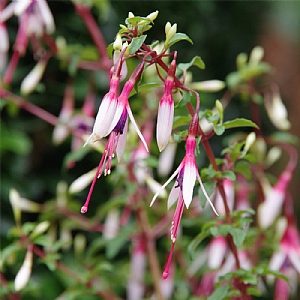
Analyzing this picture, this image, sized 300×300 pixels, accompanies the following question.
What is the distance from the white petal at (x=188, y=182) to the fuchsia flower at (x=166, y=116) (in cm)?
3

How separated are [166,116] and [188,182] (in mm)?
67

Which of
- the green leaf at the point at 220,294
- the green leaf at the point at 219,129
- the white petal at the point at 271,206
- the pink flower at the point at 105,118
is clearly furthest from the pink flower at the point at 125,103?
the white petal at the point at 271,206

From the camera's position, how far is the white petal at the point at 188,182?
0.52 meters

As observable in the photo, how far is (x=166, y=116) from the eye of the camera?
531 mm

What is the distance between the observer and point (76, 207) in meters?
1.05

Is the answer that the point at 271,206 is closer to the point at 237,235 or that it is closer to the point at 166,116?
the point at 237,235

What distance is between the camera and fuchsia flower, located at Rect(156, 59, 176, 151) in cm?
53

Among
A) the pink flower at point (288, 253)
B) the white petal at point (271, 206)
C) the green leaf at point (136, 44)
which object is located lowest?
the pink flower at point (288, 253)

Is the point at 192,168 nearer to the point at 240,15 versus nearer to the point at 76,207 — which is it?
the point at 76,207

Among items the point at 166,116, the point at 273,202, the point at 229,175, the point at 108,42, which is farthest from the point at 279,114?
the point at 108,42

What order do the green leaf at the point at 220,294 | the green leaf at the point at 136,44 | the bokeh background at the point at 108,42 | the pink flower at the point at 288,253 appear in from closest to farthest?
the green leaf at the point at 136,44 → the green leaf at the point at 220,294 → the pink flower at the point at 288,253 → the bokeh background at the point at 108,42

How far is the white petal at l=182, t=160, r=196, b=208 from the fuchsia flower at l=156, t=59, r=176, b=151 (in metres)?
0.03

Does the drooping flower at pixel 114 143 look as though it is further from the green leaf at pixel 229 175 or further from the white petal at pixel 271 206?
the white petal at pixel 271 206

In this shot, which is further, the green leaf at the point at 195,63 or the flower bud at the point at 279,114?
the flower bud at the point at 279,114
